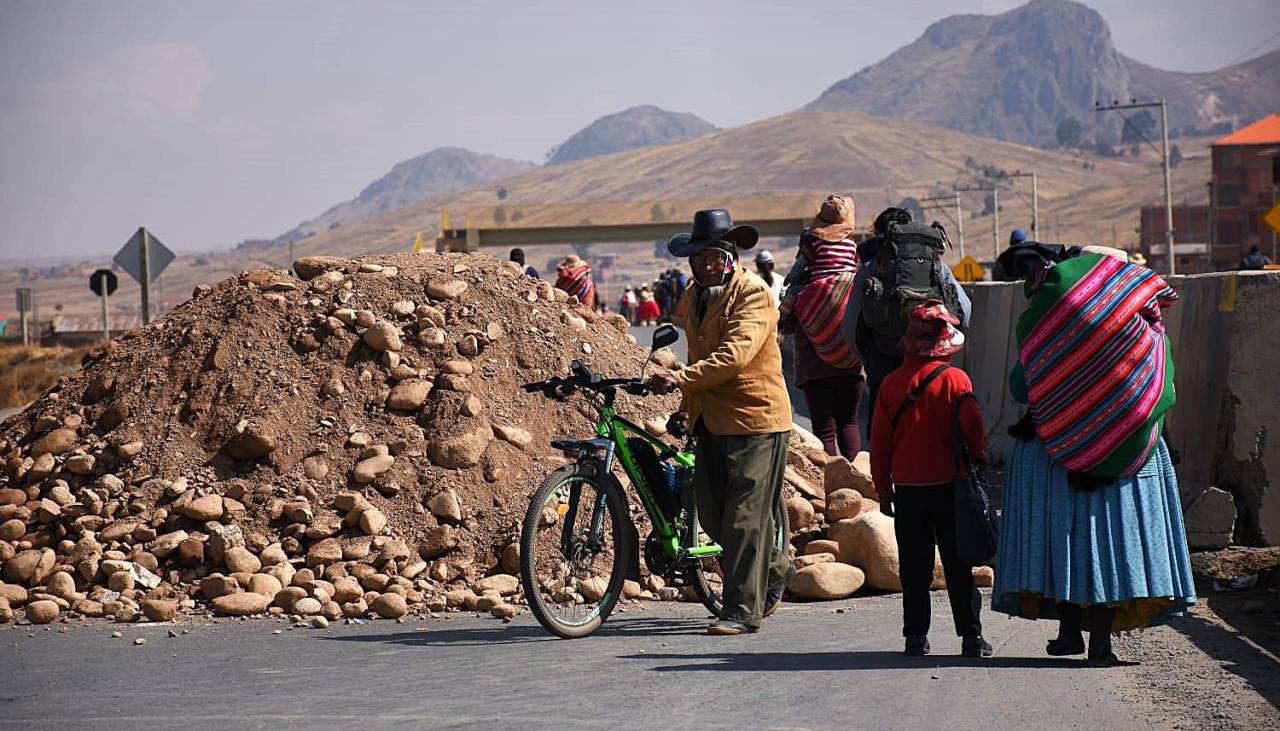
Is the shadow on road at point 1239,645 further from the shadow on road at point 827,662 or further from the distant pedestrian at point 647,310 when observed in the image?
the distant pedestrian at point 647,310

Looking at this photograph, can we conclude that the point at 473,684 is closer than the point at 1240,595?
Yes

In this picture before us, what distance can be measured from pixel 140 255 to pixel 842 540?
1743 centimetres

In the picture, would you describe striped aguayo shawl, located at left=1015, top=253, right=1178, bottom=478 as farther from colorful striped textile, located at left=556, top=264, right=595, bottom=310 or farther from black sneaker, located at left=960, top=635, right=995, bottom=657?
colorful striped textile, located at left=556, top=264, right=595, bottom=310

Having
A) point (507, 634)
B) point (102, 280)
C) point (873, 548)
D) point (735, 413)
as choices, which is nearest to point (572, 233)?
point (102, 280)

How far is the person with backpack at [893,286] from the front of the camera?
8.87m

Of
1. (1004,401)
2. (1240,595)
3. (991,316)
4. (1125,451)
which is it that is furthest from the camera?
(991,316)

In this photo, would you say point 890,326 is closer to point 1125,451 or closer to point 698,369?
point 698,369

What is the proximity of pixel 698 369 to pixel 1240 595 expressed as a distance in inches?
128

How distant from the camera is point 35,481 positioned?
10609 mm

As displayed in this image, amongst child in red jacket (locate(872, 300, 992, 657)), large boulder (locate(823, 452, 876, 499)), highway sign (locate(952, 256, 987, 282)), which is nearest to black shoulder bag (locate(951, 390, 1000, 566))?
child in red jacket (locate(872, 300, 992, 657))

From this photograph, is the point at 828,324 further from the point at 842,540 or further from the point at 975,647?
the point at 975,647

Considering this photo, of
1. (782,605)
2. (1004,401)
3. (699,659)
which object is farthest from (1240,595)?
(1004,401)

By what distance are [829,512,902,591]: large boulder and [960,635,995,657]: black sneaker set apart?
2.12m

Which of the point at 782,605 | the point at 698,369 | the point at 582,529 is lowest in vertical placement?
the point at 782,605
